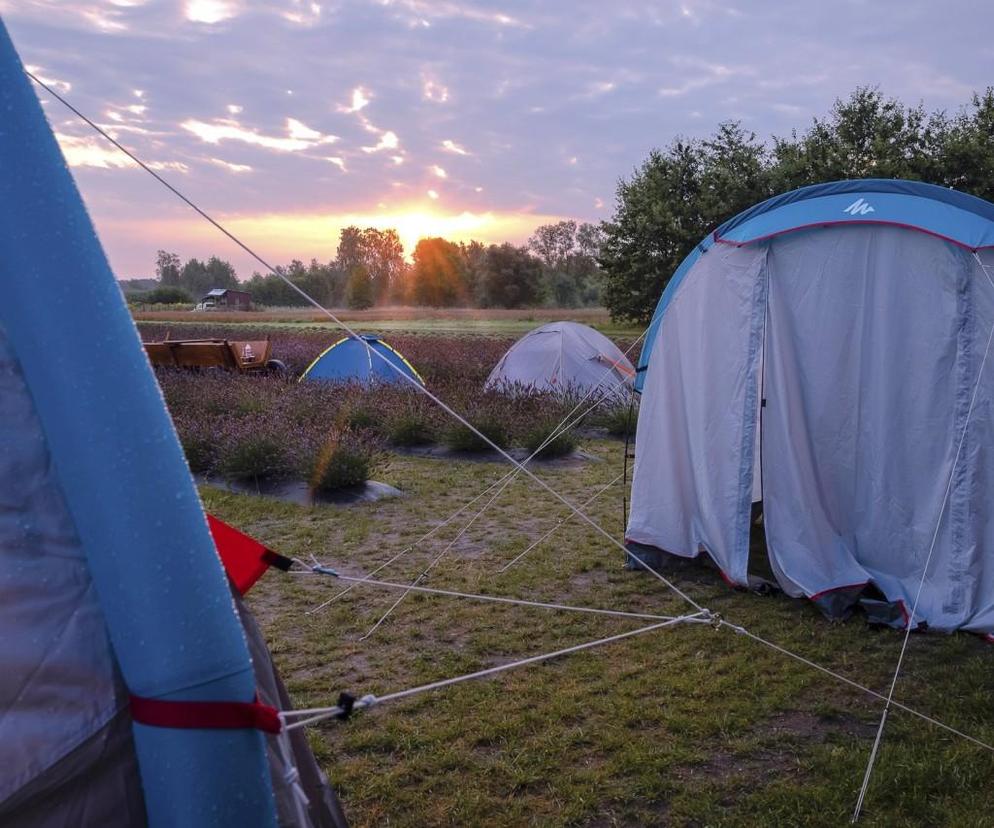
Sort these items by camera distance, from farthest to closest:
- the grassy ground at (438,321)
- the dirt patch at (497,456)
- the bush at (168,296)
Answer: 1. the bush at (168,296)
2. the grassy ground at (438,321)
3. the dirt patch at (497,456)

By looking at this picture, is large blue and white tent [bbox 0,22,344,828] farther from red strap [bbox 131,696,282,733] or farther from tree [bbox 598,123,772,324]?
tree [bbox 598,123,772,324]

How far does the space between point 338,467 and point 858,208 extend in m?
4.91

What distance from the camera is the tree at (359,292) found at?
7588cm

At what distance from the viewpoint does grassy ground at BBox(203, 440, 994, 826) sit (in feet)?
10.3

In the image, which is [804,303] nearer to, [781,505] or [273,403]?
[781,505]

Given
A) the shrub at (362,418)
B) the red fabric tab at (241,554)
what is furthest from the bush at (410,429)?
the red fabric tab at (241,554)

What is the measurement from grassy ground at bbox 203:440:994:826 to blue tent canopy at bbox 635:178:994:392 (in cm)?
220

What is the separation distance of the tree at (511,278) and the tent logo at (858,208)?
→ 51843 mm

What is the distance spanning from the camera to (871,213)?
4844 millimetres

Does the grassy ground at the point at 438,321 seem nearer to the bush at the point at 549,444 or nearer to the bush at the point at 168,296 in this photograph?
the bush at the point at 168,296

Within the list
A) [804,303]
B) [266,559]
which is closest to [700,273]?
[804,303]

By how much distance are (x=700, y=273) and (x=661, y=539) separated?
1.79 meters

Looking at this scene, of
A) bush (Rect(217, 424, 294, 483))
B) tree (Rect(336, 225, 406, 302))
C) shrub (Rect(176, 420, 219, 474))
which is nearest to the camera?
bush (Rect(217, 424, 294, 483))

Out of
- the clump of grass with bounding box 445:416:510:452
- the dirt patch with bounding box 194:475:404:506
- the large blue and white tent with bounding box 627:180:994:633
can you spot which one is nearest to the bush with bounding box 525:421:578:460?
the clump of grass with bounding box 445:416:510:452
